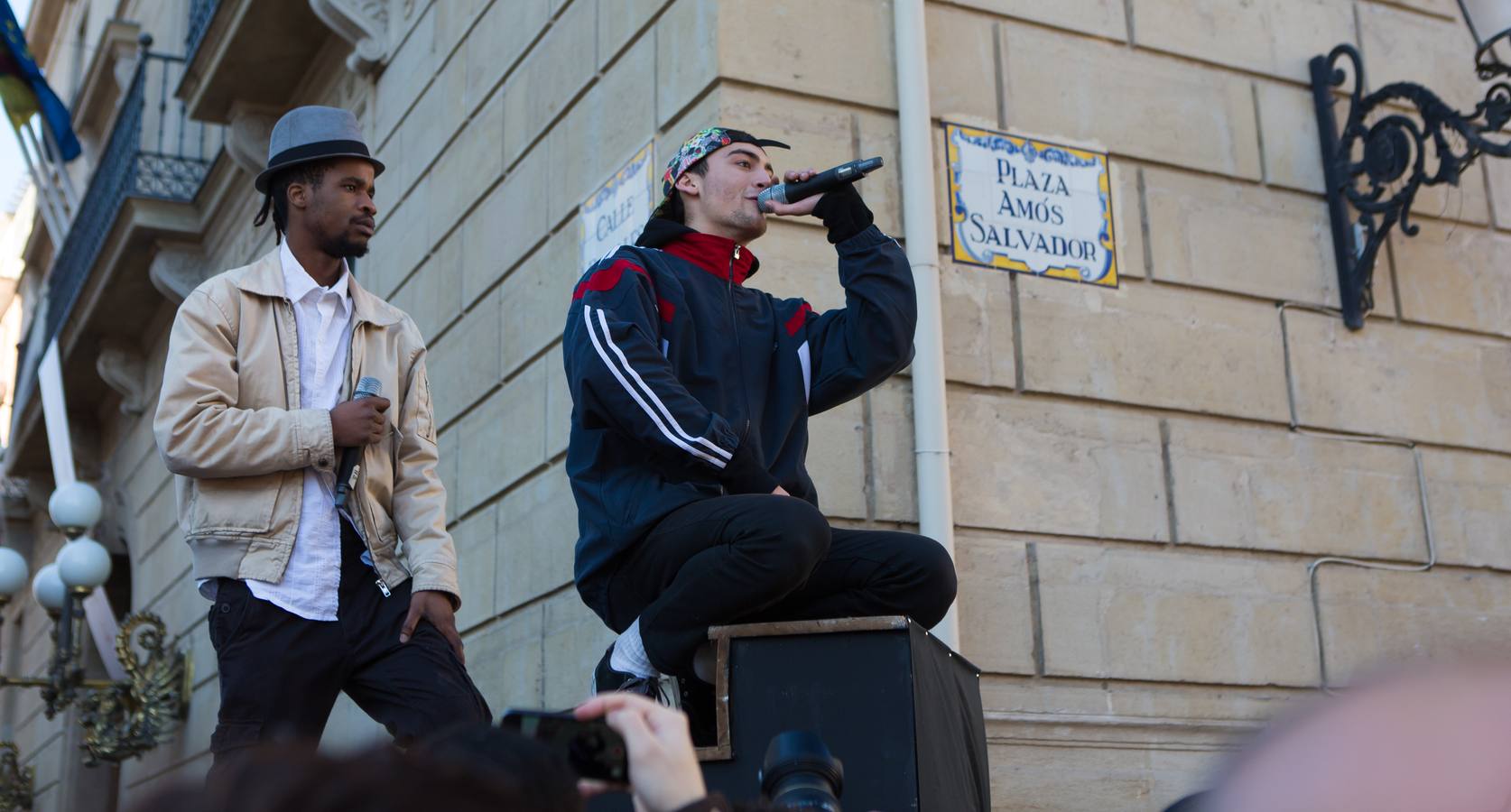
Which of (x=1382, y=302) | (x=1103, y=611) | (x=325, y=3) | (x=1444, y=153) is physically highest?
(x=325, y=3)

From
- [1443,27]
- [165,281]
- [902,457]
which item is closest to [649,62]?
[902,457]

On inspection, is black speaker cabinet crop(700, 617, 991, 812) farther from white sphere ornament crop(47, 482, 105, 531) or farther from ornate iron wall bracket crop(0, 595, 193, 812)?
ornate iron wall bracket crop(0, 595, 193, 812)

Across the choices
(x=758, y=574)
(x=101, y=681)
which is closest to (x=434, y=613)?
(x=758, y=574)

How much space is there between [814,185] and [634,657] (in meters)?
1.29

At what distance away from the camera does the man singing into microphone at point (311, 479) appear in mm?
3820

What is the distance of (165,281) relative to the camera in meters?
13.1

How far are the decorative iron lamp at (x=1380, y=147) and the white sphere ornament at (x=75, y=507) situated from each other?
316 inches

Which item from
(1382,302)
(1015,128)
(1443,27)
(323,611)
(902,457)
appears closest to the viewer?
(323,611)

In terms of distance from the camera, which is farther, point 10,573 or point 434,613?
point 10,573

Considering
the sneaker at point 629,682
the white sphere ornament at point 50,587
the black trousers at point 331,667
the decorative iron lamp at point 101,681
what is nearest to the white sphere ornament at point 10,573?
the decorative iron lamp at point 101,681

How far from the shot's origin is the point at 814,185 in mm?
4262

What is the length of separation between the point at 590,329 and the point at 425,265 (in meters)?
4.42

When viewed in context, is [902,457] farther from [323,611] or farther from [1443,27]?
[1443,27]

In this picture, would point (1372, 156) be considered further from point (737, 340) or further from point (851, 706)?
point (851, 706)
